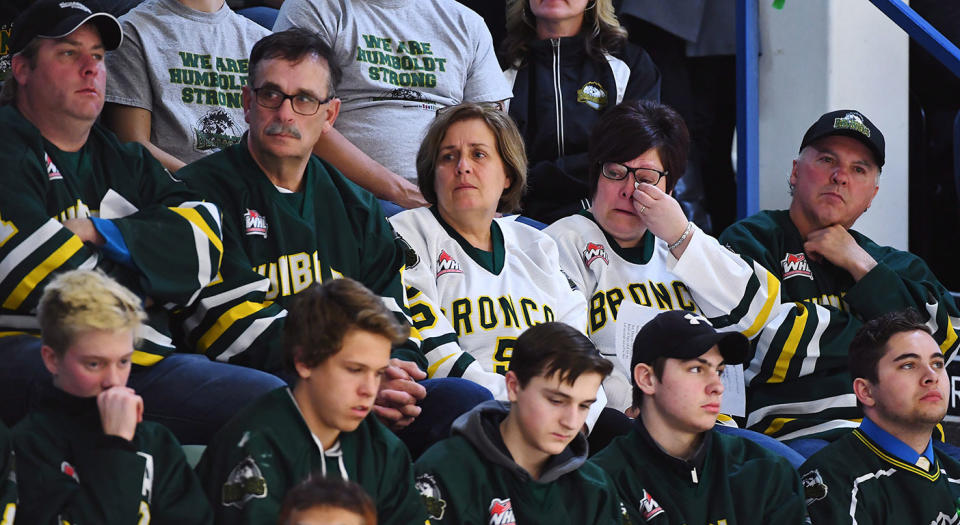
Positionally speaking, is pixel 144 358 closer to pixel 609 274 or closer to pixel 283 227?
pixel 283 227

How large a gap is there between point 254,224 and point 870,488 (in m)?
1.51

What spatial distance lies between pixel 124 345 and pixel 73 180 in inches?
24.4

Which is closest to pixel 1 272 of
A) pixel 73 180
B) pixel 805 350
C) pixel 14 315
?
pixel 14 315

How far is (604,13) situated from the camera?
4289 millimetres

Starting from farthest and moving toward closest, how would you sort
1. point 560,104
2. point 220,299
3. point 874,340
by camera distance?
1. point 560,104
2. point 874,340
3. point 220,299

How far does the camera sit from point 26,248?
96.8 inches

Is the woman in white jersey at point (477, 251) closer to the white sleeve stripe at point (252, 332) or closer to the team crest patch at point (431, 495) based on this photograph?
the white sleeve stripe at point (252, 332)

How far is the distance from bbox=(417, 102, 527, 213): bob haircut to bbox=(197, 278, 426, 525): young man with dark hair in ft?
3.34

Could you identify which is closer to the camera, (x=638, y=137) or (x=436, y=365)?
(x=436, y=365)

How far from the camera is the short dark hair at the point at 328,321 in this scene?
2.25 metres

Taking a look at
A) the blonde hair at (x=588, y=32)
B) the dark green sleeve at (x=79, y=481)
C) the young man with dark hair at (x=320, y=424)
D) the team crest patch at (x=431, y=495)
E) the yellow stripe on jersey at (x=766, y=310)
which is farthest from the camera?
the blonde hair at (x=588, y=32)

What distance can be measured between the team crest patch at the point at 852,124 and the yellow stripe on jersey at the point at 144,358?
205 cm

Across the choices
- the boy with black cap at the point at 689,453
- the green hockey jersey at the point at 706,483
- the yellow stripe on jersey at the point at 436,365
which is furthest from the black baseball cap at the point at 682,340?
the yellow stripe on jersey at the point at 436,365

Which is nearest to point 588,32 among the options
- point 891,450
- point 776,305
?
point 776,305
